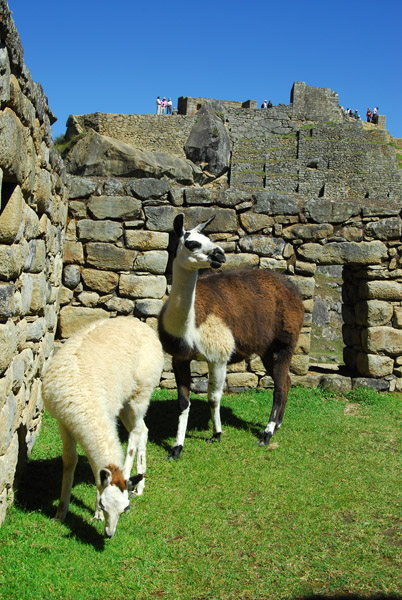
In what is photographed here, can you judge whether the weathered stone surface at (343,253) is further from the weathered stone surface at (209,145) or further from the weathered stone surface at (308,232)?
the weathered stone surface at (209,145)

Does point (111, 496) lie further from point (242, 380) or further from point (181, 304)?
point (242, 380)

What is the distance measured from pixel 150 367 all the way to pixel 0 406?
131 cm

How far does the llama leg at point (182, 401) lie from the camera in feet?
16.6

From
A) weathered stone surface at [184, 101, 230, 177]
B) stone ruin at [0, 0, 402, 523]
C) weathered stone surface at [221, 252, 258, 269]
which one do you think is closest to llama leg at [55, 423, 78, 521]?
stone ruin at [0, 0, 402, 523]

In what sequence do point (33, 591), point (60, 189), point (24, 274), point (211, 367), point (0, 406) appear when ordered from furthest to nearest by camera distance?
point (60, 189) < point (211, 367) < point (24, 274) < point (0, 406) < point (33, 591)

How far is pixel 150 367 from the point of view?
4062 millimetres

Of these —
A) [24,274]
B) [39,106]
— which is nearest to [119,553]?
[24,274]

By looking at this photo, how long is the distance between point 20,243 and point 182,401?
242 centimetres

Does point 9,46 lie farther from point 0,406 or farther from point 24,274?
point 0,406

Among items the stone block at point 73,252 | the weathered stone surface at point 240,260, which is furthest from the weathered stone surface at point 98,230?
the weathered stone surface at point 240,260

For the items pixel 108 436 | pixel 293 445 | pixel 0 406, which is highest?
pixel 0 406

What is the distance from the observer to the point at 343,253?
25.1ft

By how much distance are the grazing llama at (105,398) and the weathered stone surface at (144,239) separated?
108 inches

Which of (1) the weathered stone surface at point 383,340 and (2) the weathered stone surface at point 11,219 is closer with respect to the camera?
(2) the weathered stone surface at point 11,219
